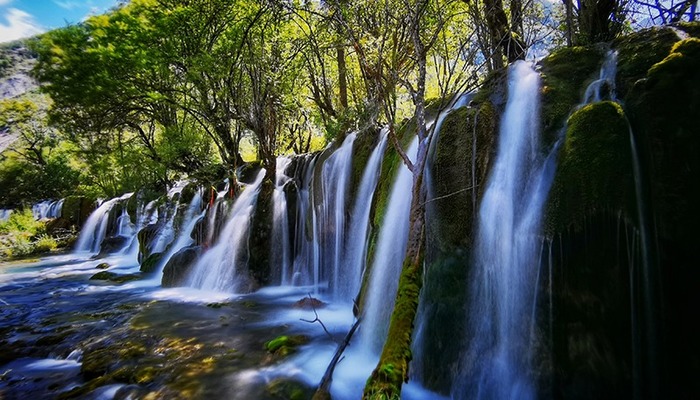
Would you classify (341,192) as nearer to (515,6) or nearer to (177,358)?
(177,358)

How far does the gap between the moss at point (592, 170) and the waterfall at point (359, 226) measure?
389 centimetres

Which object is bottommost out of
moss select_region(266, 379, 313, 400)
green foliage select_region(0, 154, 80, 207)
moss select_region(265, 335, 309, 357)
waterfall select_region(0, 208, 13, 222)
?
moss select_region(266, 379, 313, 400)

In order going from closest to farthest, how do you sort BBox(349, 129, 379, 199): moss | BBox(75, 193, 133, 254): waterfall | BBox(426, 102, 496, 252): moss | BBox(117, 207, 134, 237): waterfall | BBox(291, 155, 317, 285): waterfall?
BBox(426, 102, 496, 252): moss < BBox(349, 129, 379, 199): moss < BBox(291, 155, 317, 285): waterfall < BBox(117, 207, 134, 237): waterfall < BBox(75, 193, 133, 254): waterfall

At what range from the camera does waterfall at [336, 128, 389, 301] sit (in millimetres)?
7359

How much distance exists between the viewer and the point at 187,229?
13102mm

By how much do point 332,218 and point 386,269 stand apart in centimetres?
383

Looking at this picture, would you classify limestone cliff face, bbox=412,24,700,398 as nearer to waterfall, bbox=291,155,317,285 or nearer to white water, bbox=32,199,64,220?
waterfall, bbox=291,155,317,285

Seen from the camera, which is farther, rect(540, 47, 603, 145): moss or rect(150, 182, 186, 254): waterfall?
rect(150, 182, 186, 254): waterfall

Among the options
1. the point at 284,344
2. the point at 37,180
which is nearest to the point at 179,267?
the point at 284,344

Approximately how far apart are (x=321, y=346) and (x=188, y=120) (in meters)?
14.4

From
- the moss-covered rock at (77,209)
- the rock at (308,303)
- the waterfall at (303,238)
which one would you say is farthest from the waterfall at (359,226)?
Result: the moss-covered rock at (77,209)

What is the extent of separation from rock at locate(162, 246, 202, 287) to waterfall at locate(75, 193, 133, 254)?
1197cm

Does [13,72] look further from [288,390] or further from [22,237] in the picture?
[288,390]

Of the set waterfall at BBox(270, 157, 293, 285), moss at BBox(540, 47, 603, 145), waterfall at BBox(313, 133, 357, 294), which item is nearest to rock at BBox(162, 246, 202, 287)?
waterfall at BBox(270, 157, 293, 285)
